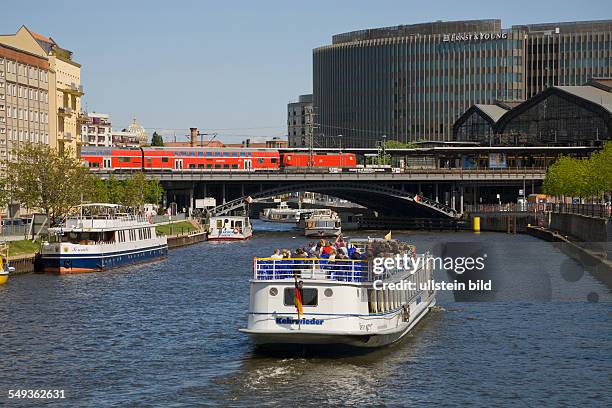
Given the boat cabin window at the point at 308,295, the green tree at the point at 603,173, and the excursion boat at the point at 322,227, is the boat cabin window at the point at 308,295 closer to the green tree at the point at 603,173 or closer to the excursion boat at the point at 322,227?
the green tree at the point at 603,173

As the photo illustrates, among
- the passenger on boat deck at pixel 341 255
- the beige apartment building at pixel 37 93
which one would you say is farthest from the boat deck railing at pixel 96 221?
the passenger on boat deck at pixel 341 255

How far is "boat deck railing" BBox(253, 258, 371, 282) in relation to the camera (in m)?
48.0

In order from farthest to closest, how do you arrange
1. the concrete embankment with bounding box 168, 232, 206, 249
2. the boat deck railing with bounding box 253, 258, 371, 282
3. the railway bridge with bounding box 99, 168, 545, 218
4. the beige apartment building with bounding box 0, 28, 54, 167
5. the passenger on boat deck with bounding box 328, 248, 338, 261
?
the railway bridge with bounding box 99, 168, 545, 218
the beige apartment building with bounding box 0, 28, 54, 167
the concrete embankment with bounding box 168, 232, 206, 249
the passenger on boat deck with bounding box 328, 248, 338, 261
the boat deck railing with bounding box 253, 258, 371, 282

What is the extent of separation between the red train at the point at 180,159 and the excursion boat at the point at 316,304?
400 feet

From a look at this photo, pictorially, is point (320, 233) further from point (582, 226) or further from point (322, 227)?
point (582, 226)

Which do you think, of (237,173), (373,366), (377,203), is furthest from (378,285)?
(377,203)

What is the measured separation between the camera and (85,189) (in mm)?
113562

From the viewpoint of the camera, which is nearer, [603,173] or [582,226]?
[582,226]

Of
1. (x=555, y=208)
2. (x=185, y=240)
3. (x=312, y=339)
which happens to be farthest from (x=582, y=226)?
(x=312, y=339)

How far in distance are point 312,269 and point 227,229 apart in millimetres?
92336

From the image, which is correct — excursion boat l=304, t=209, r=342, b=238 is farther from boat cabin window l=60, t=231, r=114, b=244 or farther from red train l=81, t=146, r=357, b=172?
boat cabin window l=60, t=231, r=114, b=244

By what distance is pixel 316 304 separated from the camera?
4753 cm

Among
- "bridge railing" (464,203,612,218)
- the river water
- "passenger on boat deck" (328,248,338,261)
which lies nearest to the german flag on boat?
"passenger on boat deck" (328,248,338,261)

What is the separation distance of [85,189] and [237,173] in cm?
5084
